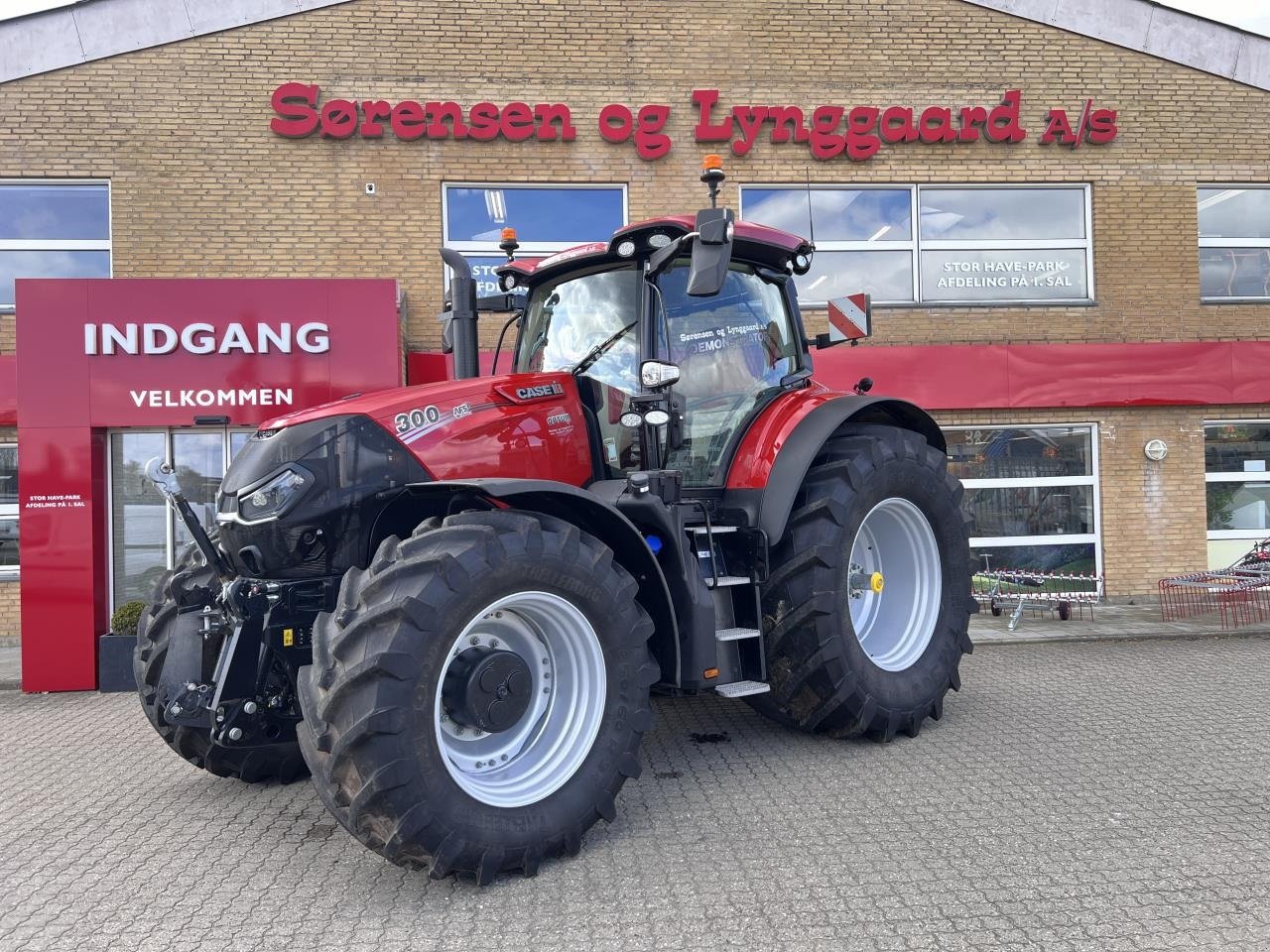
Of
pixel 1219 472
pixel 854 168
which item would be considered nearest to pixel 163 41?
pixel 854 168

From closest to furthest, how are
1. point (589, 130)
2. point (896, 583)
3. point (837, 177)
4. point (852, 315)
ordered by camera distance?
point (896, 583), point (852, 315), point (589, 130), point (837, 177)

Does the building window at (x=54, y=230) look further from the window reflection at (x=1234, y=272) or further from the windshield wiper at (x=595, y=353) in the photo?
the window reflection at (x=1234, y=272)

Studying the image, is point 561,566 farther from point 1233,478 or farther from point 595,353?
point 1233,478

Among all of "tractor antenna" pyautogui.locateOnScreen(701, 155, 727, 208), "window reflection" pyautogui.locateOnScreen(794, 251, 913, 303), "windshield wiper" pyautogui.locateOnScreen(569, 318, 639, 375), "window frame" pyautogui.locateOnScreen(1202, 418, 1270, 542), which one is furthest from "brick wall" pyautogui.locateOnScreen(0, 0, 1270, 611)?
"tractor antenna" pyautogui.locateOnScreen(701, 155, 727, 208)

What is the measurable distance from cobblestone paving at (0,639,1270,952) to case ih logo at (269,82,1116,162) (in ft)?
23.4

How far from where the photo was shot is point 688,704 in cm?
607

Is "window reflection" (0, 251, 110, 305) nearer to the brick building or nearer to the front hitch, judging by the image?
the brick building

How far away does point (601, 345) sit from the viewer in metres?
4.75

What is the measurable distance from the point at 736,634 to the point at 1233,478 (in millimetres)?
9371

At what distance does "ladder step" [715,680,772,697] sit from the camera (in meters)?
4.22

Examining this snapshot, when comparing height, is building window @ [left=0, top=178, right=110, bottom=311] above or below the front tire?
above

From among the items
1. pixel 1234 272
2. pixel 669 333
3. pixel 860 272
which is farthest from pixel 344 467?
pixel 1234 272

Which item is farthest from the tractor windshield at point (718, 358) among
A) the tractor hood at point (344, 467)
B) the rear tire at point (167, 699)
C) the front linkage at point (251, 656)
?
the rear tire at point (167, 699)

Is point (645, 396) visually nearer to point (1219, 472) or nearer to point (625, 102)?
point (625, 102)
